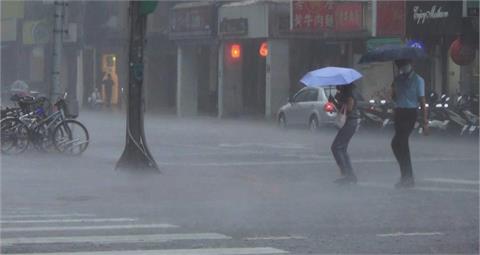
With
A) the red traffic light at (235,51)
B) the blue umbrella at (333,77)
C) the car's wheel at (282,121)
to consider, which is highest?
the red traffic light at (235,51)

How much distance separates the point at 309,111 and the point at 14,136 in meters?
12.1

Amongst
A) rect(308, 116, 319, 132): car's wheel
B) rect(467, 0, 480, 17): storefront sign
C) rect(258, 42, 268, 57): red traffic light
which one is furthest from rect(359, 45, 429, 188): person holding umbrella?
rect(258, 42, 268, 57): red traffic light

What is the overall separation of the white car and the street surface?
6.76 meters

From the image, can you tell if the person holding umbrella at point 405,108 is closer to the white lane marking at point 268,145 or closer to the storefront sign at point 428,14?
the white lane marking at point 268,145

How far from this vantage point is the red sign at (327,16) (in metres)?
35.1

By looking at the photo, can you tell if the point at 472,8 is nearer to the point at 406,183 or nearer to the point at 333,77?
the point at 333,77

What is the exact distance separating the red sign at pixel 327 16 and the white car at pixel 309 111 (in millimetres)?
4908

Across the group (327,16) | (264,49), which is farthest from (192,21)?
(327,16)

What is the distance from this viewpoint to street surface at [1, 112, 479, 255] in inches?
372

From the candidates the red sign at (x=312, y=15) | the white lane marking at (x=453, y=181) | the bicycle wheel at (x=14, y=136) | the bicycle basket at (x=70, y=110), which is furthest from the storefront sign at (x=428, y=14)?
the white lane marking at (x=453, y=181)

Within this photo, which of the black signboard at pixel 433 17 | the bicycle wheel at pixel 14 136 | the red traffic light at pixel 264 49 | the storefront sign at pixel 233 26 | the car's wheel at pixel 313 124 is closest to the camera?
the bicycle wheel at pixel 14 136

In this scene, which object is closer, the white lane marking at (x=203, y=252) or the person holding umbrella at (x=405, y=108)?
the white lane marking at (x=203, y=252)

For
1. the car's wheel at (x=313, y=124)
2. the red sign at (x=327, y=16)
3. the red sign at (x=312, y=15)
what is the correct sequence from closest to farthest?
the car's wheel at (x=313, y=124), the red sign at (x=327, y=16), the red sign at (x=312, y=15)

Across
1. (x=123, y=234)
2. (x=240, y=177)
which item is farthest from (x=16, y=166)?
(x=123, y=234)
